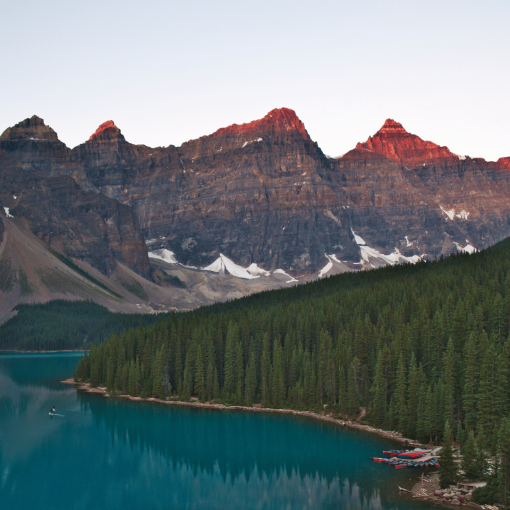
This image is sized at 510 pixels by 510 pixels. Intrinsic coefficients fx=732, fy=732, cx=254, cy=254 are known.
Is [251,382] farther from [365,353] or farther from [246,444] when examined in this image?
[246,444]

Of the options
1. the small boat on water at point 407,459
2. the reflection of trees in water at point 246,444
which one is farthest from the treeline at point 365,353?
the reflection of trees in water at point 246,444

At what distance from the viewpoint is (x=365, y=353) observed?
100688 mm

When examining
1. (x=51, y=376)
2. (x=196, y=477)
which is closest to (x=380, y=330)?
(x=196, y=477)

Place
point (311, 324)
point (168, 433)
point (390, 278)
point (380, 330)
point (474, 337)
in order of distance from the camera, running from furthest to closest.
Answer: point (390, 278)
point (311, 324)
point (380, 330)
point (168, 433)
point (474, 337)

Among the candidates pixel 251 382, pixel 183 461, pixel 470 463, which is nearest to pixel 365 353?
pixel 251 382

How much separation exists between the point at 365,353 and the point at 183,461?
32236 millimetres

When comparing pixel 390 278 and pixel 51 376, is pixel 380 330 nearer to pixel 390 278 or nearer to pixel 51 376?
pixel 390 278

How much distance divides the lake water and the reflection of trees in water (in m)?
0.13

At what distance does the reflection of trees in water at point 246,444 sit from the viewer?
7112 cm

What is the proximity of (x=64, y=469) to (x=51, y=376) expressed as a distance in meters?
90.5

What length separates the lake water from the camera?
64562 mm

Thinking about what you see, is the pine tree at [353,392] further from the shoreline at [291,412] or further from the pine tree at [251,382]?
the pine tree at [251,382]

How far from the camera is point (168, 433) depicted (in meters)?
93.4

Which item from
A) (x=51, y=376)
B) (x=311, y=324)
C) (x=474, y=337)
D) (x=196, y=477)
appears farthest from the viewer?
(x=51, y=376)
